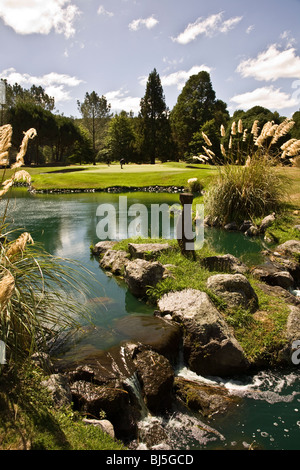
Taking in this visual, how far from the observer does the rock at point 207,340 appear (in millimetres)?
4410

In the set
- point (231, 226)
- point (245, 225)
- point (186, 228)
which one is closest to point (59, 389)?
point (186, 228)

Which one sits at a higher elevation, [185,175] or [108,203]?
[185,175]

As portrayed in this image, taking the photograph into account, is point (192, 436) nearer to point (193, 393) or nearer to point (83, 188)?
point (193, 393)

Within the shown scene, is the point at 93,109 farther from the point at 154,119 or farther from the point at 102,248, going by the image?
the point at 102,248

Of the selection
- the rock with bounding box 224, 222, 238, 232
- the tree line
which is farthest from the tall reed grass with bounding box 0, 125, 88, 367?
the tree line

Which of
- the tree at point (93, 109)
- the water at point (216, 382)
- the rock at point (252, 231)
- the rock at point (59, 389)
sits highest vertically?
the tree at point (93, 109)

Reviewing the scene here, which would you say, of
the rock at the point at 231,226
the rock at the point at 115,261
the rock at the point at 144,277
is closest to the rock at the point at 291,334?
the rock at the point at 144,277

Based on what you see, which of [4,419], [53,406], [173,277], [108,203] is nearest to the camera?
[4,419]

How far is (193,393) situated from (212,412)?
32cm

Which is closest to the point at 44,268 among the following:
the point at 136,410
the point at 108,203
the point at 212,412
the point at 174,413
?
the point at 136,410

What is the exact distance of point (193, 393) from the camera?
3.92 metres

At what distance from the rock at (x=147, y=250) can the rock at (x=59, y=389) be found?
4427 millimetres

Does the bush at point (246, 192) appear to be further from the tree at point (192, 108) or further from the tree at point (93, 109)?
the tree at point (93, 109)

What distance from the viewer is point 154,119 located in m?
43.8
